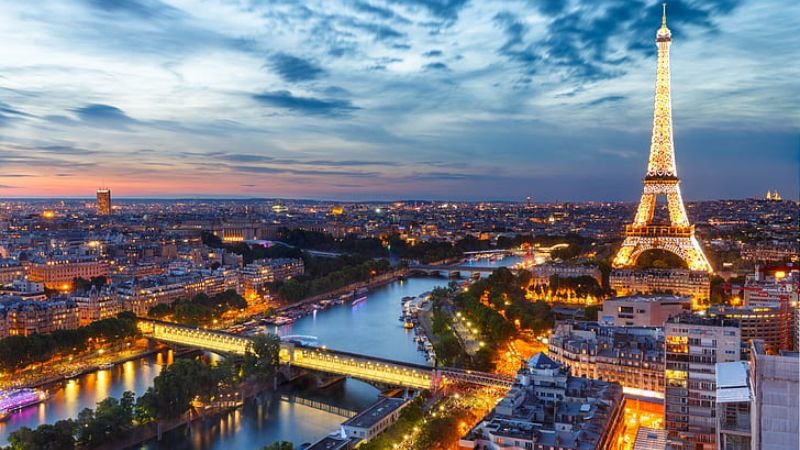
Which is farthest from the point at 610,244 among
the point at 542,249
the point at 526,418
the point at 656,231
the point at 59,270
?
the point at 526,418

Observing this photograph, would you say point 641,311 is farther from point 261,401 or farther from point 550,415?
point 261,401

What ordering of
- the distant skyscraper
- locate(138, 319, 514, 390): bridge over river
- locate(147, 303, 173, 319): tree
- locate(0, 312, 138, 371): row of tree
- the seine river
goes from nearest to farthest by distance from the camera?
the seine river < locate(138, 319, 514, 390): bridge over river < locate(0, 312, 138, 371): row of tree < locate(147, 303, 173, 319): tree < the distant skyscraper

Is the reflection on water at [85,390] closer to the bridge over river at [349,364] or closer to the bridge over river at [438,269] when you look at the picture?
the bridge over river at [349,364]

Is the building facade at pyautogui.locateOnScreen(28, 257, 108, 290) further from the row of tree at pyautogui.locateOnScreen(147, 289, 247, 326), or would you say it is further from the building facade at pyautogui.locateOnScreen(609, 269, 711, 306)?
the building facade at pyautogui.locateOnScreen(609, 269, 711, 306)

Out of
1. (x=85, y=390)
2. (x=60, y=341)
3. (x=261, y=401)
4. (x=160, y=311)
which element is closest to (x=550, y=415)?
(x=261, y=401)

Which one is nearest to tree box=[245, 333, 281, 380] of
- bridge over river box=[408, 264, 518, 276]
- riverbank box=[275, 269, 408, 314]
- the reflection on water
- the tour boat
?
the reflection on water
